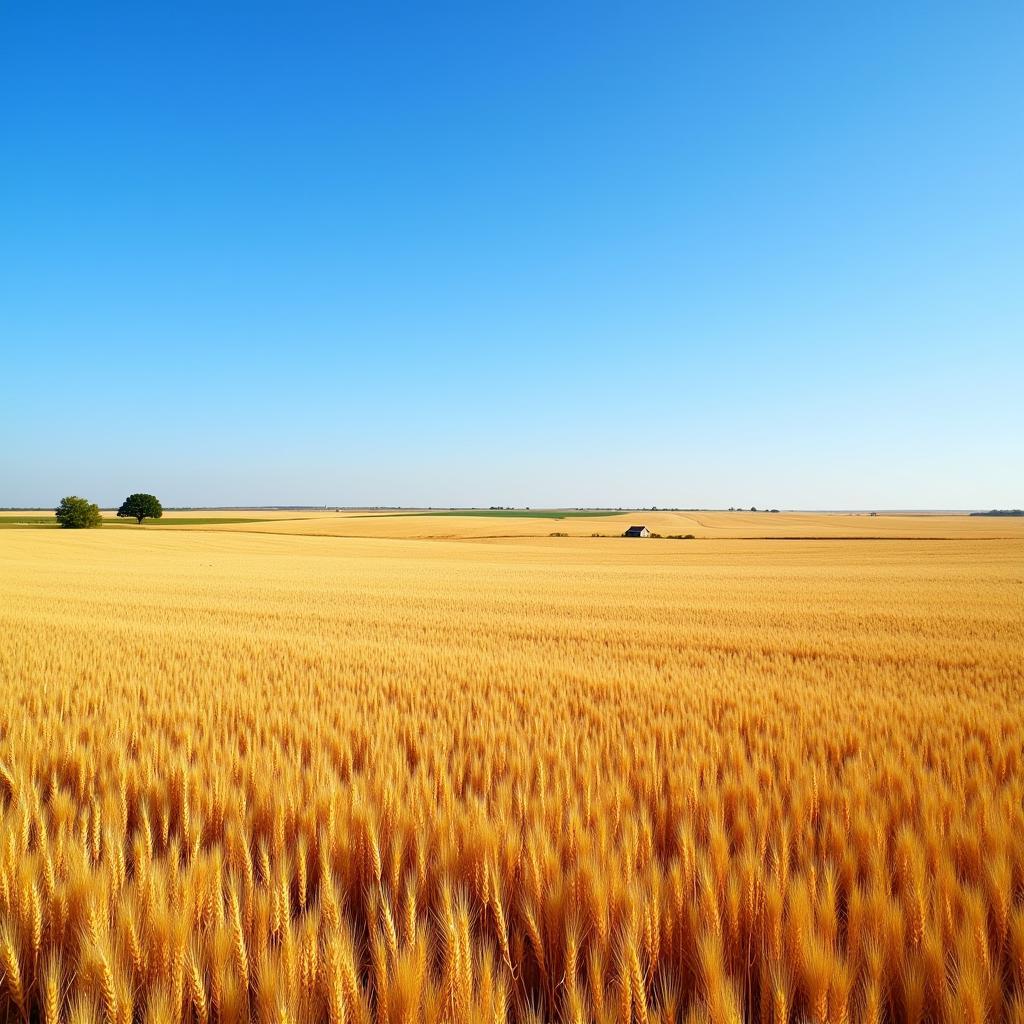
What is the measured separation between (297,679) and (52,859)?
4181 millimetres

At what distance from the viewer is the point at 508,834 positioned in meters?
2.70

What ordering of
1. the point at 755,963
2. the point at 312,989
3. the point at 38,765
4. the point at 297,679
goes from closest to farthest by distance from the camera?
the point at 312,989 < the point at 755,963 < the point at 38,765 < the point at 297,679

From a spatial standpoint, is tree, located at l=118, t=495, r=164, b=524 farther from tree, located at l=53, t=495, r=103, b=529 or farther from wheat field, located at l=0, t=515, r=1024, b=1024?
wheat field, located at l=0, t=515, r=1024, b=1024

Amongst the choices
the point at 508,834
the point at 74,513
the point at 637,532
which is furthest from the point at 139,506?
the point at 508,834

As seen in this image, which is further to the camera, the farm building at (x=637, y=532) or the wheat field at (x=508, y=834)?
the farm building at (x=637, y=532)

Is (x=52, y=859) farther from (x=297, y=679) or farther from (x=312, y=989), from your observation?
(x=297, y=679)

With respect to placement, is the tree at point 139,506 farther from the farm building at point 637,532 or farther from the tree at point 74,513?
the farm building at point 637,532

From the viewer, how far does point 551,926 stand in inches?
85.5

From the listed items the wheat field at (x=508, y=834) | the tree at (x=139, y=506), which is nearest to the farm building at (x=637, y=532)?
the wheat field at (x=508, y=834)

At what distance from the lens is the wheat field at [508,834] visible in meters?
1.78

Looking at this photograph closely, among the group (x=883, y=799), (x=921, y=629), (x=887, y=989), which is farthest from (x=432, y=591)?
(x=887, y=989)

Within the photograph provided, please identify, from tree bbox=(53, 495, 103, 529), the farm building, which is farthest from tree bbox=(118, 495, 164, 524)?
the farm building

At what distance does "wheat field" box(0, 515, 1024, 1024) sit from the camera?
178 centimetres

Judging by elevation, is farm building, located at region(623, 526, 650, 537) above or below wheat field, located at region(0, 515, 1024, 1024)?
below
